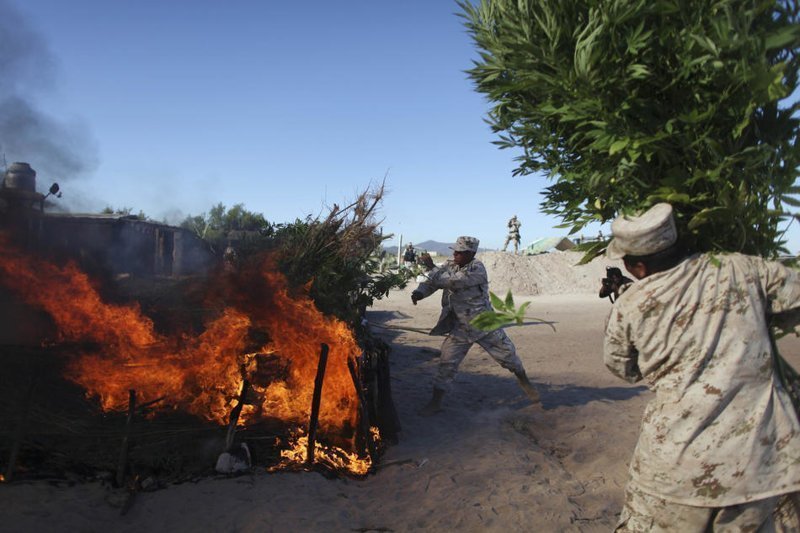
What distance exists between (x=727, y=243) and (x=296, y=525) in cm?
334

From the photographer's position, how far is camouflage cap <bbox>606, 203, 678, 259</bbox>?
2.29 meters

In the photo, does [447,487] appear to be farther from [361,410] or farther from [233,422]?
[233,422]

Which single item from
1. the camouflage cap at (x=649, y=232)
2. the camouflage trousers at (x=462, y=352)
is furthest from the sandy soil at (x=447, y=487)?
the camouflage cap at (x=649, y=232)

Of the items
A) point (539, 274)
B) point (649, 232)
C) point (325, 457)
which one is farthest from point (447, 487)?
point (539, 274)

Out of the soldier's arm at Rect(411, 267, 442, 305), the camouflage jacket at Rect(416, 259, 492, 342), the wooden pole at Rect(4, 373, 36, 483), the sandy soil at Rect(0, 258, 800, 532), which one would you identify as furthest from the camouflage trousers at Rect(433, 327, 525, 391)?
A: the wooden pole at Rect(4, 373, 36, 483)

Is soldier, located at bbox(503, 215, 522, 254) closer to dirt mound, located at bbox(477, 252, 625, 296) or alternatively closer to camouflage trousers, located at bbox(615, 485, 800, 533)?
dirt mound, located at bbox(477, 252, 625, 296)

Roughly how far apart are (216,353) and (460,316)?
3123mm

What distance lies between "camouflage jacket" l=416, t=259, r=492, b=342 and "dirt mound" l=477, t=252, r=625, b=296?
62.0ft

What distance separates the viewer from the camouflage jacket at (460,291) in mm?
6898

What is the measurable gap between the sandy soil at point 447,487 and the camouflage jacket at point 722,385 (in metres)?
2.17

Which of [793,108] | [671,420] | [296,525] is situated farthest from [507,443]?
[793,108]

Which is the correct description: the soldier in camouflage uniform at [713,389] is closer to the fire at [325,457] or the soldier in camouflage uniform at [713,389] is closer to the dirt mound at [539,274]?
the fire at [325,457]

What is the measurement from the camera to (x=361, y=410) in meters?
5.09

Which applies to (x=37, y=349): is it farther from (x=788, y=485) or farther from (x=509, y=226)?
(x=509, y=226)
